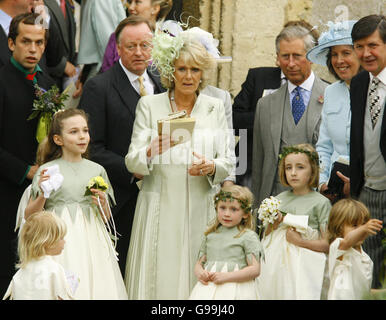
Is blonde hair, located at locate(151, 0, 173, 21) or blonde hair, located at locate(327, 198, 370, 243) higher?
blonde hair, located at locate(151, 0, 173, 21)

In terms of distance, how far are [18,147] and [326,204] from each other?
8.55 feet

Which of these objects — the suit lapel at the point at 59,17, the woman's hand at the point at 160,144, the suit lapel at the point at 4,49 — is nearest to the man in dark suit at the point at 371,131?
the woman's hand at the point at 160,144

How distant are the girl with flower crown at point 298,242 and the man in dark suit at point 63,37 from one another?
2.81m

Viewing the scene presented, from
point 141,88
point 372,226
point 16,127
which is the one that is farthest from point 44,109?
point 372,226

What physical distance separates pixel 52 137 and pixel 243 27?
332 cm

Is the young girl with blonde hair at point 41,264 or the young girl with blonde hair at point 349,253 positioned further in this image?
the young girl with blonde hair at point 349,253

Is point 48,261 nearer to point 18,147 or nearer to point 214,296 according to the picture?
point 214,296

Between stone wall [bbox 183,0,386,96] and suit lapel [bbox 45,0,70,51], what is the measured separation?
1.54 metres

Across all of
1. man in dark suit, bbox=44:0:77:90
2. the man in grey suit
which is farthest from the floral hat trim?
man in dark suit, bbox=44:0:77:90

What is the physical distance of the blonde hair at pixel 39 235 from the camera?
643cm

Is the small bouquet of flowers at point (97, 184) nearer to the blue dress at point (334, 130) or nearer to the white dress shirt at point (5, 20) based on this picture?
the blue dress at point (334, 130)

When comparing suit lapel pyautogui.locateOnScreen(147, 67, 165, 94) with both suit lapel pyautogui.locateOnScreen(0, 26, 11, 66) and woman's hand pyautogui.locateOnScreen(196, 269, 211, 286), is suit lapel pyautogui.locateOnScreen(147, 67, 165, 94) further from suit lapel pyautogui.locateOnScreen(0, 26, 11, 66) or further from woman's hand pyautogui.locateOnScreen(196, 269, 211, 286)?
woman's hand pyautogui.locateOnScreen(196, 269, 211, 286)

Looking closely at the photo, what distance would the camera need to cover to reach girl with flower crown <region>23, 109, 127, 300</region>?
7090 millimetres

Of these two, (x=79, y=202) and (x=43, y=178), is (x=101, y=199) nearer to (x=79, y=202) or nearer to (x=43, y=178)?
(x=79, y=202)
